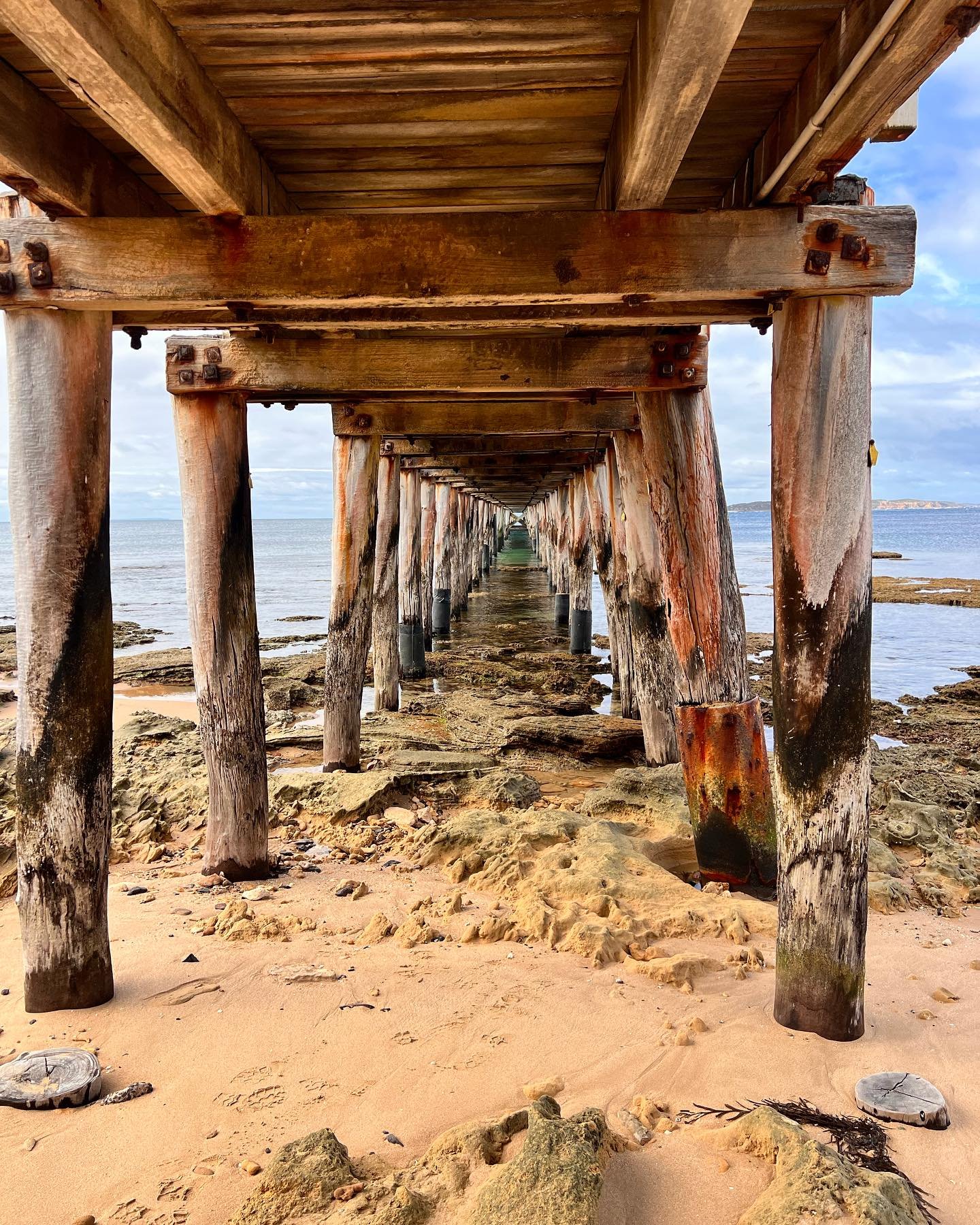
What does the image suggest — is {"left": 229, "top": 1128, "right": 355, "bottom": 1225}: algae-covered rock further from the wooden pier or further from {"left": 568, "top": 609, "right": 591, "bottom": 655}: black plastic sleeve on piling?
{"left": 568, "top": 609, "right": 591, "bottom": 655}: black plastic sleeve on piling

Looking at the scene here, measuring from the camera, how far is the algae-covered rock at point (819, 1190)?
6.86ft

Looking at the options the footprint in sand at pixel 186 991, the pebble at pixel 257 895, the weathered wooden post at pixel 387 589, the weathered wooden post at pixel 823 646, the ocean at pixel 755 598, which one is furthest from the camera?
the ocean at pixel 755 598

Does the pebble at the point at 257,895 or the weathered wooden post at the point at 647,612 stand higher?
the weathered wooden post at the point at 647,612

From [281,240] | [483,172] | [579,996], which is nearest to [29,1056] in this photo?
[579,996]

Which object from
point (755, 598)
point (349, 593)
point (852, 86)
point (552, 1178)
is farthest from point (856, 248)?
point (755, 598)

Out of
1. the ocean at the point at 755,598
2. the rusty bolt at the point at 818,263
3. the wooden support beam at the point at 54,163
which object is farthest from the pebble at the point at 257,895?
the ocean at the point at 755,598

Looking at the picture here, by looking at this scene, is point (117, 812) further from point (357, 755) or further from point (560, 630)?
point (560, 630)

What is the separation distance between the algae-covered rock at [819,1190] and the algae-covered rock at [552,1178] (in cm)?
38

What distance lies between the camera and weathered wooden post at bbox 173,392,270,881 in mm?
4648

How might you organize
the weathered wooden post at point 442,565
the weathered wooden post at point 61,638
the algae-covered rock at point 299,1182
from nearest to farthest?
the algae-covered rock at point 299,1182 → the weathered wooden post at point 61,638 → the weathered wooden post at point 442,565

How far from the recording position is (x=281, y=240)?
3066 mm

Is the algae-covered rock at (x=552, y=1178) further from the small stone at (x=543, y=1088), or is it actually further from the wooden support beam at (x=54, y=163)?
the wooden support beam at (x=54, y=163)

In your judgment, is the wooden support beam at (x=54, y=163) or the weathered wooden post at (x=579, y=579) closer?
the wooden support beam at (x=54, y=163)

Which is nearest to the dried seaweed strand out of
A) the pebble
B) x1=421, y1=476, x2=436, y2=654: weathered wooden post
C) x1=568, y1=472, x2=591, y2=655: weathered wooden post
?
the pebble
